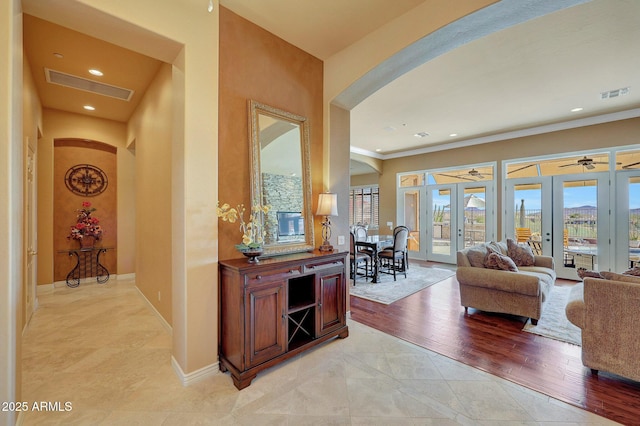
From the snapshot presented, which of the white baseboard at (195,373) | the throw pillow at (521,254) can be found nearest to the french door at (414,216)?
the throw pillow at (521,254)

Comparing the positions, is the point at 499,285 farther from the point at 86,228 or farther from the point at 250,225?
the point at 86,228

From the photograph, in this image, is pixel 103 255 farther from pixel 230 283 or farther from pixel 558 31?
pixel 558 31

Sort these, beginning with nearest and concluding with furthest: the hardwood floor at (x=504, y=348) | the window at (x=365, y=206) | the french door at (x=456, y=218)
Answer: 1. the hardwood floor at (x=504, y=348)
2. the french door at (x=456, y=218)
3. the window at (x=365, y=206)

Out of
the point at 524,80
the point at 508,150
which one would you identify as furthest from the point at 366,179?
the point at 524,80

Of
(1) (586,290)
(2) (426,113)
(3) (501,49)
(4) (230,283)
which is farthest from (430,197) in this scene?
(4) (230,283)

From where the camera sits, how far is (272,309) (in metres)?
2.36

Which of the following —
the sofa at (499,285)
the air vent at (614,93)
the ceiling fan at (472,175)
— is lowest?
the sofa at (499,285)

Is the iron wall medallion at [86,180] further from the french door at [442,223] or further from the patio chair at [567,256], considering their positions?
the patio chair at [567,256]

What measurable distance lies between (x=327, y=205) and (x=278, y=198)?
0.58 metres

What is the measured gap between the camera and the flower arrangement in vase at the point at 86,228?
203 inches

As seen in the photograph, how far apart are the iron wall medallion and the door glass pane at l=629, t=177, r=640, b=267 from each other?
10.5 m

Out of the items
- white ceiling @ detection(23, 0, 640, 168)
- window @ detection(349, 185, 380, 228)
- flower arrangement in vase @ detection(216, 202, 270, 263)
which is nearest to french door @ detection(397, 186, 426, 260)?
window @ detection(349, 185, 380, 228)

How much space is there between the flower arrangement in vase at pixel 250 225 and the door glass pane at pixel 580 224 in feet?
21.9

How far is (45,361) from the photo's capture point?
8.26ft
